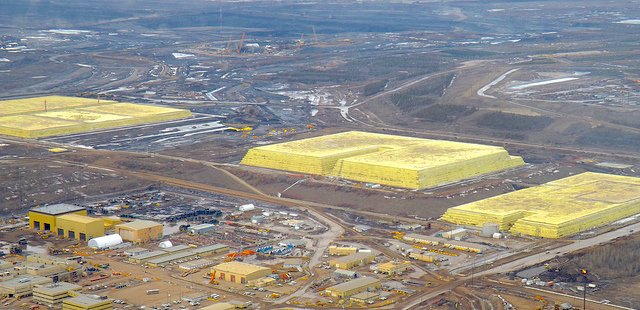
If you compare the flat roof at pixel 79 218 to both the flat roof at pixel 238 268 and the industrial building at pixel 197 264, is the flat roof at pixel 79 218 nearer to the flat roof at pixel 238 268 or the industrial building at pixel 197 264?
the industrial building at pixel 197 264

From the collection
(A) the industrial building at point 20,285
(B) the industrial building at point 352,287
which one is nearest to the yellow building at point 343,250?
(B) the industrial building at point 352,287

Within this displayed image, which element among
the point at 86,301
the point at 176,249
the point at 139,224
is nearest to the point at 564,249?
the point at 176,249

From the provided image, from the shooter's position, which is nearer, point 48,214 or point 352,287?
point 352,287

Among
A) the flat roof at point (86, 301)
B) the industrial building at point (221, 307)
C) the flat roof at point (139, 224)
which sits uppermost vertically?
the flat roof at point (86, 301)

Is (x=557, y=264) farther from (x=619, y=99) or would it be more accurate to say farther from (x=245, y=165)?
(x=619, y=99)

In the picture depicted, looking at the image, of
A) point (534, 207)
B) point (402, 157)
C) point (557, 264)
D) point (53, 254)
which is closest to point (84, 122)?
point (402, 157)

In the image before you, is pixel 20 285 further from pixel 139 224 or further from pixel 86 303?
pixel 139 224

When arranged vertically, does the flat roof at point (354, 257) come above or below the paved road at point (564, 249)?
below
